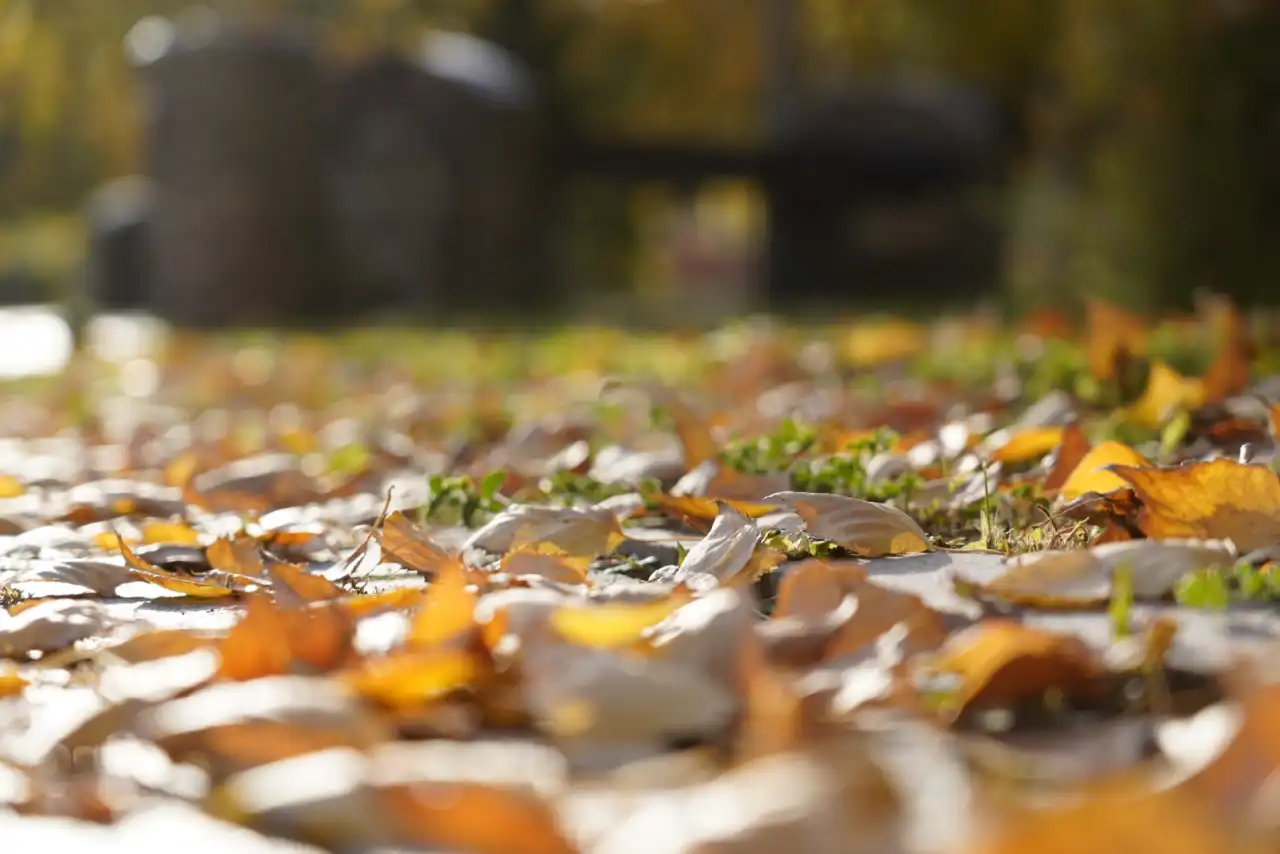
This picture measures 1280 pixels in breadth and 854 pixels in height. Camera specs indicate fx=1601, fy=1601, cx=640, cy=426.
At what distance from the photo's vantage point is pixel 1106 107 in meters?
10.2

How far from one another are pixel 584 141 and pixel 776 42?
16.2ft

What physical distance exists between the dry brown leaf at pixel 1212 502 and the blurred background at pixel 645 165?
5.99 m

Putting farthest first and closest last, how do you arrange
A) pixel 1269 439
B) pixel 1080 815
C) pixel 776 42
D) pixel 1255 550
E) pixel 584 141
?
pixel 776 42 < pixel 584 141 < pixel 1269 439 < pixel 1255 550 < pixel 1080 815

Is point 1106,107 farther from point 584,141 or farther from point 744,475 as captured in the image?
point 744,475

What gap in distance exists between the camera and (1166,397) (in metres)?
2.82

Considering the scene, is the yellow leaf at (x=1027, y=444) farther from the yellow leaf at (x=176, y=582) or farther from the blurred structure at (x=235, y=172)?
the blurred structure at (x=235, y=172)

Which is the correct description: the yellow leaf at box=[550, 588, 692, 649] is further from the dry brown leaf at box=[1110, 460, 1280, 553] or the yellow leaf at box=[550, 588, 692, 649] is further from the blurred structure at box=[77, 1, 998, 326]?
the blurred structure at box=[77, 1, 998, 326]

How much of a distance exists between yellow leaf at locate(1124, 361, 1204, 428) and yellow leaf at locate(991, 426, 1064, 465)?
0.44 metres

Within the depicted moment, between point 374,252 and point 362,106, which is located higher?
point 362,106

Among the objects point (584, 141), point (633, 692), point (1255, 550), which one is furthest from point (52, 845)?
point (584, 141)

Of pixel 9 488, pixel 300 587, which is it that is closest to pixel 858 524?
pixel 300 587

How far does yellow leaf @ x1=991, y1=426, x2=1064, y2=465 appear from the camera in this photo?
2395 millimetres

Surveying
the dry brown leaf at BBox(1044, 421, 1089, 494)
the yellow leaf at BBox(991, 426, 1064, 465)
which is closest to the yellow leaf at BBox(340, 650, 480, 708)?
the dry brown leaf at BBox(1044, 421, 1089, 494)

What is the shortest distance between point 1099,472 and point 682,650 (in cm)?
82
